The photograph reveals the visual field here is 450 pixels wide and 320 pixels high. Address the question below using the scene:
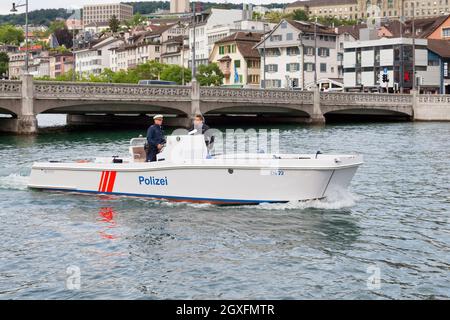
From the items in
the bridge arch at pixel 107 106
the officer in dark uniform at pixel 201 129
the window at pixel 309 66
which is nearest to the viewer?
the officer in dark uniform at pixel 201 129

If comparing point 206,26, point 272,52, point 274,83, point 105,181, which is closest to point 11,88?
point 105,181

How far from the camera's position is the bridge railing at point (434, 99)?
7788cm

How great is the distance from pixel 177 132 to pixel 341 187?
203 inches

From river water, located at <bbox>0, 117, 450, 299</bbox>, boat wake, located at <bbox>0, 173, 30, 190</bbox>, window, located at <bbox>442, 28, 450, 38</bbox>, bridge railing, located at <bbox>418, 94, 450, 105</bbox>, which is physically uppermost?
window, located at <bbox>442, 28, 450, 38</bbox>

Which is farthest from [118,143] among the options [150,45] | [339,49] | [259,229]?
[150,45]

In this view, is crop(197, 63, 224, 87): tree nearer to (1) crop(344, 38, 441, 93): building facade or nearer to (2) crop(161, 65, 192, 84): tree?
(2) crop(161, 65, 192, 84): tree

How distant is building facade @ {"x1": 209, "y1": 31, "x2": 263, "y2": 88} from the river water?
310 feet

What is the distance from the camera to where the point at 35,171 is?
24.0m

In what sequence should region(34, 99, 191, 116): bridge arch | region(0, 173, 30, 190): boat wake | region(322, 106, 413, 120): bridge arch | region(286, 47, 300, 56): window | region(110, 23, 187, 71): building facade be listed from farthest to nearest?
1. region(110, 23, 187, 71): building facade
2. region(286, 47, 300, 56): window
3. region(322, 106, 413, 120): bridge arch
4. region(34, 99, 191, 116): bridge arch
5. region(0, 173, 30, 190): boat wake

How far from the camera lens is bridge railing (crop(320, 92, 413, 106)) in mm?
75438

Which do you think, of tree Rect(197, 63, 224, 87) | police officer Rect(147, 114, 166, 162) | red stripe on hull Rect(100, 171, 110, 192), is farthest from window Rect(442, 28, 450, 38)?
red stripe on hull Rect(100, 171, 110, 192)

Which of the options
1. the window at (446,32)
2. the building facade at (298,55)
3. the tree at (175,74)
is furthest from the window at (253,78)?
the window at (446,32)

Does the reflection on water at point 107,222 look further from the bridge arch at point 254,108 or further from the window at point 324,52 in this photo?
the window at point 324,52

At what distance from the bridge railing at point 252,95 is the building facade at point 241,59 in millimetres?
45628
